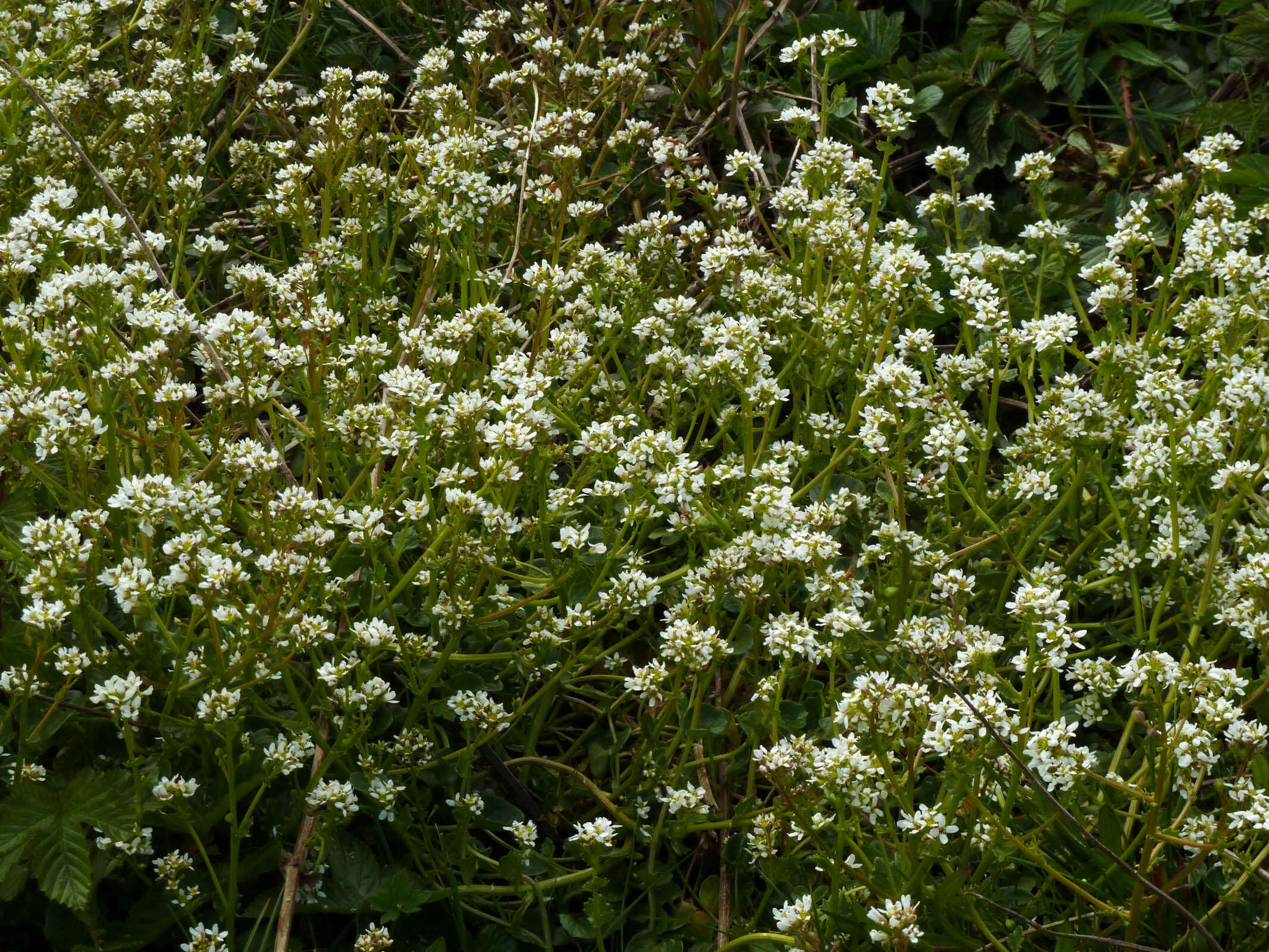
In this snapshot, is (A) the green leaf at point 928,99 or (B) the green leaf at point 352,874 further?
(A) the green leaf at point 928,99

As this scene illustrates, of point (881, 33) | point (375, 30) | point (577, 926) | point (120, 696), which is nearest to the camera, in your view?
point (120, 696)

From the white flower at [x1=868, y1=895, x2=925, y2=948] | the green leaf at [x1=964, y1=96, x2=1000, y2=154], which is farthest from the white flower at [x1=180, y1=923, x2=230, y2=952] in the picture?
the green leaf at [x1=964, y1=96, x2=1000, y2=154]

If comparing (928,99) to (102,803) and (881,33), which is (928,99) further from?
(102,803)

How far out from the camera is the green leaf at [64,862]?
211 cm

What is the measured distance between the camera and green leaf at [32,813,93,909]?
211 centimetres

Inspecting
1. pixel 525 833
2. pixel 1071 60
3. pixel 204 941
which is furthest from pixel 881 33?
→ pixel 204 941

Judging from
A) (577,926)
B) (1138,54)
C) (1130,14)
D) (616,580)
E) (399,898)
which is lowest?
(577,926)

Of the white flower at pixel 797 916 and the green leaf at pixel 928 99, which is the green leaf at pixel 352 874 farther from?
the green leaf at pixel 928 99

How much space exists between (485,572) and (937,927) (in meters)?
1.02

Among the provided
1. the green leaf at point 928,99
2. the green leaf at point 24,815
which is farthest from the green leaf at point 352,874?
the green leaf at point 928,99

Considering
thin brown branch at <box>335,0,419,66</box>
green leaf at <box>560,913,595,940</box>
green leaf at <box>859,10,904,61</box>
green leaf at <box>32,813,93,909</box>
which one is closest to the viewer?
green leaf at <box>32,813,93,909</box>

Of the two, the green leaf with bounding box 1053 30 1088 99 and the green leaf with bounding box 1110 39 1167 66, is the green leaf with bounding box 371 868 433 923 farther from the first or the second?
the green leaf with bounding box 1110 39 1167 66

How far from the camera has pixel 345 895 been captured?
2.45m

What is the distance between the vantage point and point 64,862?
7.06 ft
